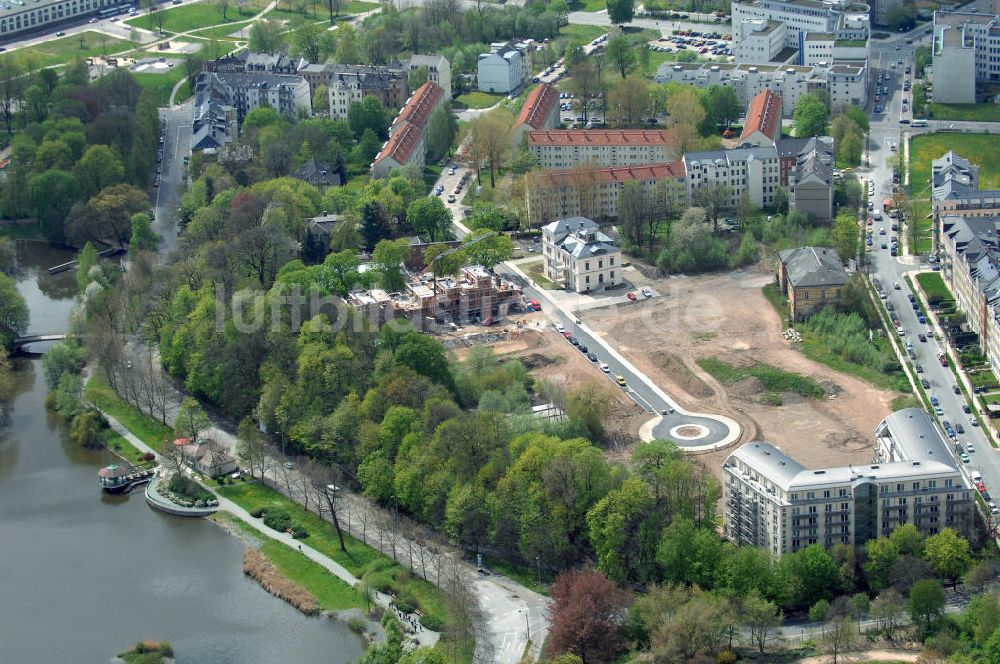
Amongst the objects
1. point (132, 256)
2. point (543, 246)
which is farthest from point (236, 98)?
point (543, 246)

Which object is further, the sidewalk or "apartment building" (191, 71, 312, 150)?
"apartment building" (191, 71, 312, 150)

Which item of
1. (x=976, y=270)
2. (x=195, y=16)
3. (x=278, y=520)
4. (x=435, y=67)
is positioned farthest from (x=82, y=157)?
(x=976, y=270)

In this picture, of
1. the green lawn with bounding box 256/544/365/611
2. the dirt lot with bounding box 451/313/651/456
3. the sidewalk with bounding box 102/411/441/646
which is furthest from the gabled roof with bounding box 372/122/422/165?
the green lawn with bounding box 256/544/365/611

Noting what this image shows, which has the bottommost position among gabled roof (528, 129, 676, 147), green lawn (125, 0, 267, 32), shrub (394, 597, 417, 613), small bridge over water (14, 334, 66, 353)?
shrub (394, 597, 417, 613)

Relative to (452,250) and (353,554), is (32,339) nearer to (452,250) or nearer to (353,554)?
(452,250)

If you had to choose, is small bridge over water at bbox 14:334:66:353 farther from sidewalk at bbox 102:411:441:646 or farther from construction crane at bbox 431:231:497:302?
construction crane at bbox 431:231:497:302

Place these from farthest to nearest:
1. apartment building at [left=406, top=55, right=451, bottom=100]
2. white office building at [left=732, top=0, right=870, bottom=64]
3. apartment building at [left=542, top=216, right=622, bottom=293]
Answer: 1. white office building at [left=732, top=0, right=870, bottom=64]
2. apartment building at [left=406, top=55, right=451, bottom=100]
3. apartment building at [left=542, top=216, right=622, bottom=293]

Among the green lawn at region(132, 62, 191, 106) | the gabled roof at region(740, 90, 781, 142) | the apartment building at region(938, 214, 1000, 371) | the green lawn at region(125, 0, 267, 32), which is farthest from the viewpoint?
the green lawn at region(125, 0, 267, 32)
